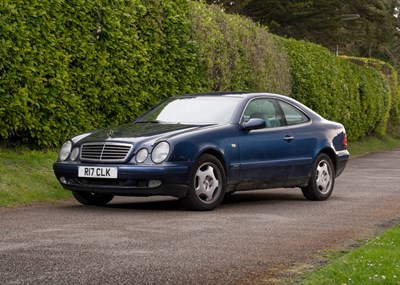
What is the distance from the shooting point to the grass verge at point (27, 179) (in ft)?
40.2

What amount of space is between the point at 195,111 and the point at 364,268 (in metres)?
6.03

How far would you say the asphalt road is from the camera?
6.92 metres

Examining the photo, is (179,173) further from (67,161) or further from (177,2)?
(177,2)

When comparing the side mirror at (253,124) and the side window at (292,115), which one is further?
the side window at (292,115)

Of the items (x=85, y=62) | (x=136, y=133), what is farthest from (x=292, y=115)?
(x=85, y=62)

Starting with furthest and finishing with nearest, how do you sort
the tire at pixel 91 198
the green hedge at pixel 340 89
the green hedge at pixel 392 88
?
the green hedge at pixel 392 88 → the green hedge at pixel 340 89 → the tire at pixel 91 198

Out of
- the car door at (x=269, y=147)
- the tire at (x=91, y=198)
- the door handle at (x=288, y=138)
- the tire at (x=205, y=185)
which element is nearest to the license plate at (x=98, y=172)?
the tire at (x=91, y=198)

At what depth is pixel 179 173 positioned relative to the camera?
1113 centimetres

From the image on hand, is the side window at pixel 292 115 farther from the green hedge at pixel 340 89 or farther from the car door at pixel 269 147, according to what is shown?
the green hedge at pixel 340 89

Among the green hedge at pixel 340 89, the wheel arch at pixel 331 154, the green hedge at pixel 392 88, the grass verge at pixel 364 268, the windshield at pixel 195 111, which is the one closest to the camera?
the grass verge at pixel 364 268

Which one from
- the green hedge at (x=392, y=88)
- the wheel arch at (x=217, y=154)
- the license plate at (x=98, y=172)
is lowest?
the green hedge at (x=392, y=88)

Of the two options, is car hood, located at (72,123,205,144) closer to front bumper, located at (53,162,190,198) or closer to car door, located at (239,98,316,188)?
front bumper, located at (53,162,190,198)

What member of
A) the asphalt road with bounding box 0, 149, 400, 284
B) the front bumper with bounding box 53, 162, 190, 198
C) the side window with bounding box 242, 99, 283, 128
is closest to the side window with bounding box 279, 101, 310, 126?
the side window with bounding box 242, 99, 283, 128

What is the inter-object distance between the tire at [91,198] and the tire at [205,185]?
125 centimetres
